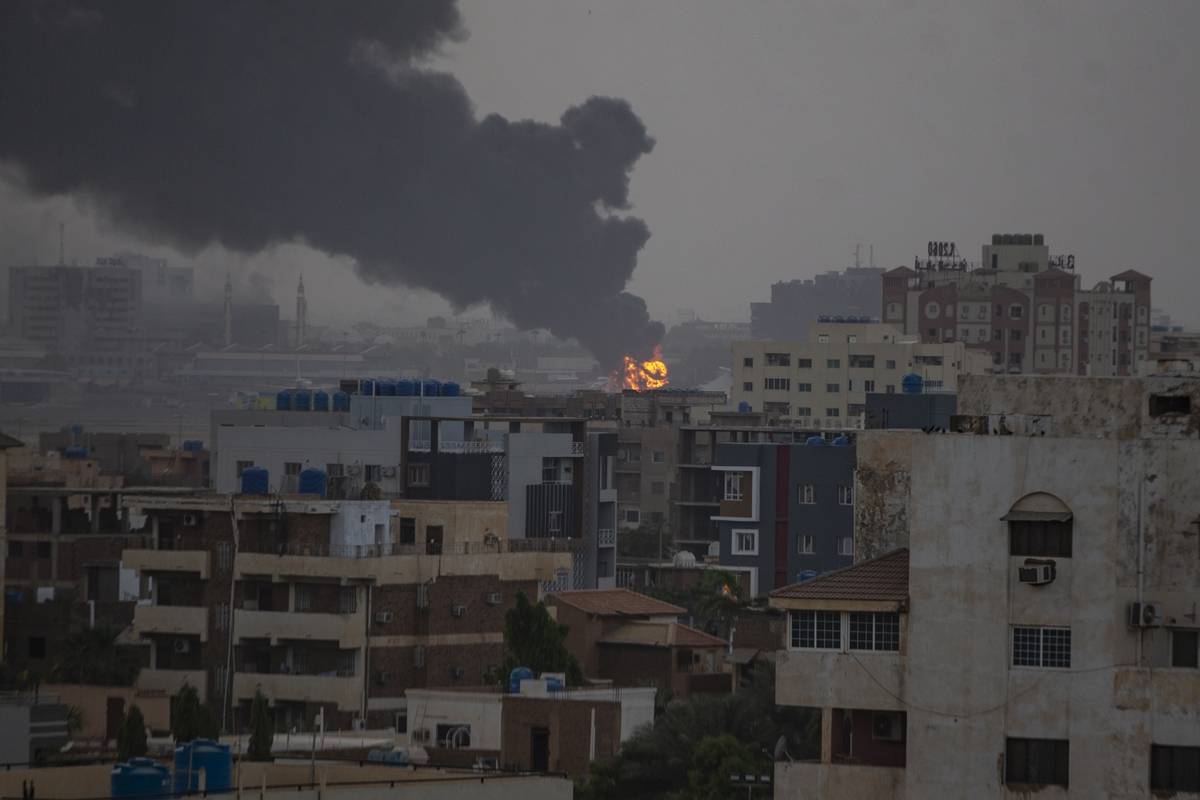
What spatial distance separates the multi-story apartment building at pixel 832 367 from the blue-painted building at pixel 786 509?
37705 mm

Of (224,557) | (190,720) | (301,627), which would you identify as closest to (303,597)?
(301,627)

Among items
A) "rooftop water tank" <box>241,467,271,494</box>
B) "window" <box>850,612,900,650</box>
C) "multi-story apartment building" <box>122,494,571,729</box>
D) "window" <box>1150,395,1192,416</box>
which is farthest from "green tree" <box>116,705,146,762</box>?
"rooftop water tank" <box>241,467,271,494</box>

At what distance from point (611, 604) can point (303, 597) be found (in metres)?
4.58

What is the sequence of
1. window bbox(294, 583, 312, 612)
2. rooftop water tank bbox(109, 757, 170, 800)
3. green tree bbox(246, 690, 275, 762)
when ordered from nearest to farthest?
rooftop water tank bbox(109, 757, 170, 800), green tree bbox(246, 690, 275, 762), window bbox(294, 583, 312, 612)

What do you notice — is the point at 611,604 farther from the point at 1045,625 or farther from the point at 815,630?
the point at 1045,625

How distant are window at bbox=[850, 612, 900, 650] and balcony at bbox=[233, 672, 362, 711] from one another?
49.6ft

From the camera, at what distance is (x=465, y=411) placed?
4762cm

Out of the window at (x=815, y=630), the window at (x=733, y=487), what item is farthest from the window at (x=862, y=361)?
the window at (x=815, y=630)

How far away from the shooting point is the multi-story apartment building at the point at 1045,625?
11.9 metres

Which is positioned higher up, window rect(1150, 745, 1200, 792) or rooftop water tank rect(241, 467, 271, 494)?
rooftop water tank rect(241, 467, 271, 494)

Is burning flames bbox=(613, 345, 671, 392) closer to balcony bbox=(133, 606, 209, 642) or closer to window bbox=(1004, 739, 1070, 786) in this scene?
balcony bbox=(133, 606, 209, 642)

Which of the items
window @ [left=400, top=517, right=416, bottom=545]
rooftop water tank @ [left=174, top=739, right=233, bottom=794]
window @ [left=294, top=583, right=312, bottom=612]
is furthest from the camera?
window @ [left=400, top=517, right=416, bottom=545]

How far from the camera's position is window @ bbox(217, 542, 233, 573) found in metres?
28.6

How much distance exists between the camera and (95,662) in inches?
1143
